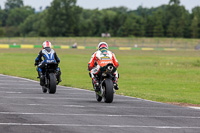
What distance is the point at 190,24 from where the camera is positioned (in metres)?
140

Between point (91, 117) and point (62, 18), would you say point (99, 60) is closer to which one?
point (91, 117)

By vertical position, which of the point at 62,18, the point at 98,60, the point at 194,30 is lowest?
the point at 194,30

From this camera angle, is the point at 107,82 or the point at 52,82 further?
the point at 52,82

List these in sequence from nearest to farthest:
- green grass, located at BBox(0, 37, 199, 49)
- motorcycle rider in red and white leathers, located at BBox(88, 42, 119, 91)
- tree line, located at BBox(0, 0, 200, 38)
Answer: motorcycle rider in red and white leathers, located at BBox(88, 42, 119, 91) < green grass, located at BBox(0, 37, 199, 49) < tree line, located at BBox(0, 0, 200, 38)

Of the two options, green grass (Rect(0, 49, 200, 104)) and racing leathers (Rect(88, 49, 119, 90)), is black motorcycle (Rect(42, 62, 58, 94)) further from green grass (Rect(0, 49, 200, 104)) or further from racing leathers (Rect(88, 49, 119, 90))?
green grass (Rect(0, 49, 200, 104))

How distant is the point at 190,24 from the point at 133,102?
424 ft

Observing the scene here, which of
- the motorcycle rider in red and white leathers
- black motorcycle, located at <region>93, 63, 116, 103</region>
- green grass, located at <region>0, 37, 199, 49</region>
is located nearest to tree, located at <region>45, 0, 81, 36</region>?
green grass, located at <region>0, 37, 199, 49</region>

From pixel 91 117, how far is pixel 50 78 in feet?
20.0

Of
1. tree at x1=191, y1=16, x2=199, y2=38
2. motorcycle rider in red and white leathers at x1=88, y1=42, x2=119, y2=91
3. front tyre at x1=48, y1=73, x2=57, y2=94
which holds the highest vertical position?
motorcycle rider in red and white leathers at x1=88, y1=42, x2=119, y2=91

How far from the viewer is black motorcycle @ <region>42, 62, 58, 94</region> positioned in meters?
16.4

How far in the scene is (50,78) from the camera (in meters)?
16.4

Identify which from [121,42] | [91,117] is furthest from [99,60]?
[121,42]

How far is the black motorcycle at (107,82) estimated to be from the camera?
43.6 ft

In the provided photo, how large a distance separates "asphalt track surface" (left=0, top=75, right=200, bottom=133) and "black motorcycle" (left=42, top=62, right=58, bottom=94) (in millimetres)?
2089
